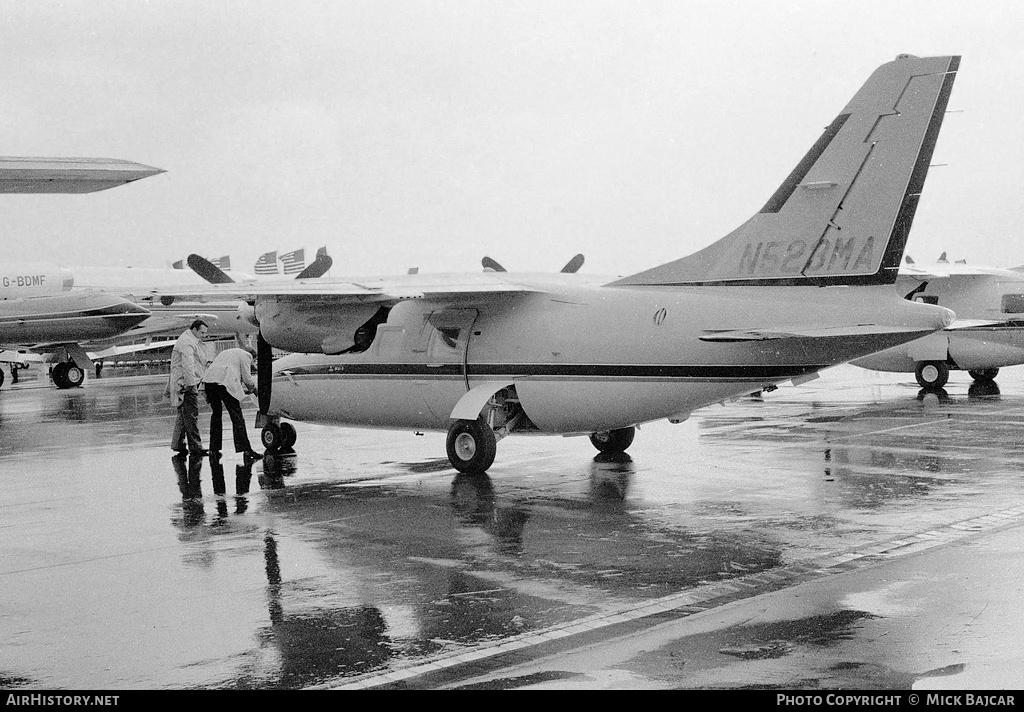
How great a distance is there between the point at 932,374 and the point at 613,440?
14.3 metres

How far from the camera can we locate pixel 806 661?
5.94m

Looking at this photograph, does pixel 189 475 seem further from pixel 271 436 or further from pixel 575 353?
pixel 575 353

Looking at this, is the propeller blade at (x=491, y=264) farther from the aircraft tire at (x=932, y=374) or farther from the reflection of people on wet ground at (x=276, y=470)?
the aircraft tire at (x=932, y=374)

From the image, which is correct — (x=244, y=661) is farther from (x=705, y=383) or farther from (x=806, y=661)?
(x=705, y=383)

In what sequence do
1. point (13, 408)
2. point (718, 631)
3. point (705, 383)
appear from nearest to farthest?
point (718, 631) < point (705, 383) < point (13, 408)

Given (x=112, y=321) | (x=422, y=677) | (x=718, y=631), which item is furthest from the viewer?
(x=112, y=321)

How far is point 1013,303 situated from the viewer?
2569cm

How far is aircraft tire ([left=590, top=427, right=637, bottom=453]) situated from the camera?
15.5 metres

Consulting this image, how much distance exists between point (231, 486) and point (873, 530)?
25.6 ft

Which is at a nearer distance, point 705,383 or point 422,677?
point 422,677

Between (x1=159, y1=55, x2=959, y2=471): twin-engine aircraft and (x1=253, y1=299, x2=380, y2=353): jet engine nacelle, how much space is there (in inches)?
0.8

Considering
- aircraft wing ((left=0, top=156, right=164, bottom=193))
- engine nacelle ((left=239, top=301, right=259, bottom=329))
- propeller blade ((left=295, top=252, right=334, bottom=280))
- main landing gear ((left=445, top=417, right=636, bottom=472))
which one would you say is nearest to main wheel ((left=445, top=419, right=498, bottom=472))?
main landing gear ((left=445, top=417, right=636, bottom=472))

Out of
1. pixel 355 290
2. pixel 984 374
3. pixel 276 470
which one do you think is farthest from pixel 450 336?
pixel 984 374

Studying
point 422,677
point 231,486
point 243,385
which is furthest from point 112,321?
point 422,677
